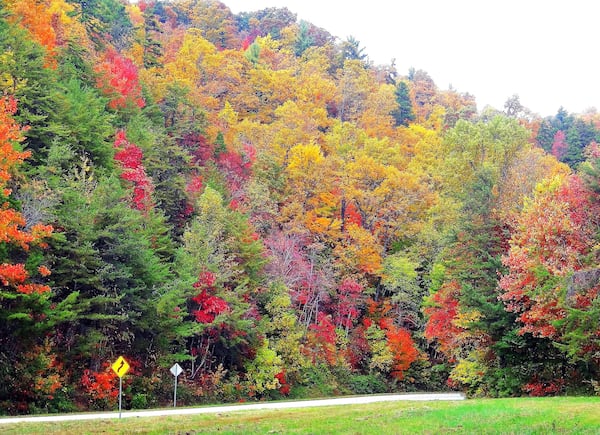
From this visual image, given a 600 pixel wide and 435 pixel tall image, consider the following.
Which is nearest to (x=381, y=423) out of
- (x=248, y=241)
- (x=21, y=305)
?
(x=21, y=305)

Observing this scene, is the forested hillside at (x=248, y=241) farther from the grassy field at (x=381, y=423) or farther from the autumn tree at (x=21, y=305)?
the grassy field at (x=381, y=423)

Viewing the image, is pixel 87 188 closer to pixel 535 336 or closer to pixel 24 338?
pixel 24 338

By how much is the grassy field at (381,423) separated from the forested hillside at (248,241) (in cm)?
768

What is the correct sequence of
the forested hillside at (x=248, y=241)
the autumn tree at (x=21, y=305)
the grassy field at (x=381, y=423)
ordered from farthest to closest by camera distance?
the forested hillside at (x=248, y=241) → the autumn tree at (x=21, y=305) → the grassy field at (x=381, y=423)

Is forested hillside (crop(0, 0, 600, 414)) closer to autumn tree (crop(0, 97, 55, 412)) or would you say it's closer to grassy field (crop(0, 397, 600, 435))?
autumn tree (crop(0, 97, 55, 412))

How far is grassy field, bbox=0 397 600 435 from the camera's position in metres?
14.3

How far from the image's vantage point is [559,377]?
32.3 meters

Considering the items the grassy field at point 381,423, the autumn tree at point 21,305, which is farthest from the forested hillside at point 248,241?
the grassy field at point 381,423

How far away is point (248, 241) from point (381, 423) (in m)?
27.4

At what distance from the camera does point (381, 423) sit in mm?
15891

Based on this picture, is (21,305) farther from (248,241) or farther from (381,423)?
(248,241)

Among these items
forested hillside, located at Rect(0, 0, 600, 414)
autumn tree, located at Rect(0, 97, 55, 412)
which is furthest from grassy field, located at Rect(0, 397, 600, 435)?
autumn tree, located at Rect(0, 97, 55, 412)

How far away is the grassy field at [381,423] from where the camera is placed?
46.8 ft

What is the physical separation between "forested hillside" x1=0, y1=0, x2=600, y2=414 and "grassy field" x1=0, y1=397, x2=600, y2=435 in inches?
302
